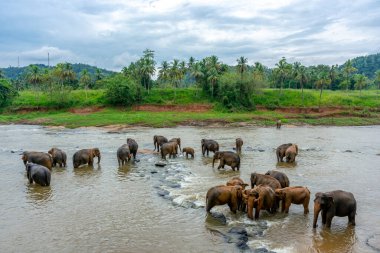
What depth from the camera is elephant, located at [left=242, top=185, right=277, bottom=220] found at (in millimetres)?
11922

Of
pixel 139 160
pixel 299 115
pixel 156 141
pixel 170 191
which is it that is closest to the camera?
pixel 170 191

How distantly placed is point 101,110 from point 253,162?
4487cm

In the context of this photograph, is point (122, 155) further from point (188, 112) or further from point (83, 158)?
point (188, 112)

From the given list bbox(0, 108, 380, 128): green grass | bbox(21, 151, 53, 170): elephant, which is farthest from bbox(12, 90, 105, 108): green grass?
bbox(21, 151, 53, 170): elephant

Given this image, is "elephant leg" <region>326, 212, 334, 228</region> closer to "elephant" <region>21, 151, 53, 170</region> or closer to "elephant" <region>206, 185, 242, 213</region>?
"elephant" <region>206, 185, 242, 213</region>

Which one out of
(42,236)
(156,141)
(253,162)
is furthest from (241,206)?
(156,141)

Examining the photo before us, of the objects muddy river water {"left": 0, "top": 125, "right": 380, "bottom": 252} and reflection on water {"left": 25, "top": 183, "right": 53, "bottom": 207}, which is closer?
muddy river water {"left": 0, "top": 125, "right": 380, "bottom": 252}

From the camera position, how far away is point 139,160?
2278 cm

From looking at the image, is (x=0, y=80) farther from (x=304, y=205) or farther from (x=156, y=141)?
(x=304, y=205)

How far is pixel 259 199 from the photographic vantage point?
1191cm

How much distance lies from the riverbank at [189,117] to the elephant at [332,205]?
36833mm

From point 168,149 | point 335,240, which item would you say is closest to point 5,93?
point 168,149

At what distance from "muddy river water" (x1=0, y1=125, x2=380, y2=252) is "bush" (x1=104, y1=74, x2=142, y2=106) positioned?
4020 cm

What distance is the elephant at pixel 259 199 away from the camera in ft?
39.1
